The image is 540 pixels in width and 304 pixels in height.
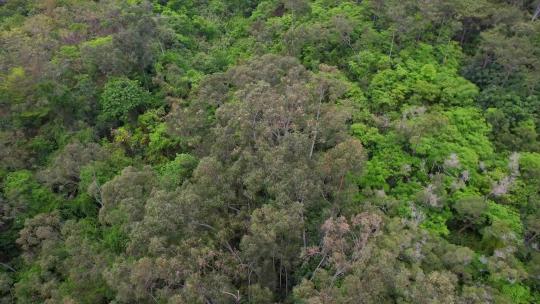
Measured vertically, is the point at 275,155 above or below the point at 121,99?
above

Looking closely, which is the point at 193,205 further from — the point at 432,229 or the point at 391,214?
the point at 432,229

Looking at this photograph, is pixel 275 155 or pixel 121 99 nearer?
pixel 275 155

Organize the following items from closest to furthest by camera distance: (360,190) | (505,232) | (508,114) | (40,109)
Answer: (505,232), (360,190), (508,114), (40,109)

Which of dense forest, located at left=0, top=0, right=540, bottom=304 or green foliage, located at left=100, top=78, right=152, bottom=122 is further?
green foliage, located at left=100, top=78, right=152, bottom=122

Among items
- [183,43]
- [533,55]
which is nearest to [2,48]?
[183,43]

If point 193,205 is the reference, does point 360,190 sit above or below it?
below

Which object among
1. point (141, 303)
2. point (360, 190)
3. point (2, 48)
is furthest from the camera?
point (2, 48)

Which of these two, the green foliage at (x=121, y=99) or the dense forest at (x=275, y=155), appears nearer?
the dense forest at (x=275, y=155)

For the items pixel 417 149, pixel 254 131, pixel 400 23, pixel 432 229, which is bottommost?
pixel 432 229
